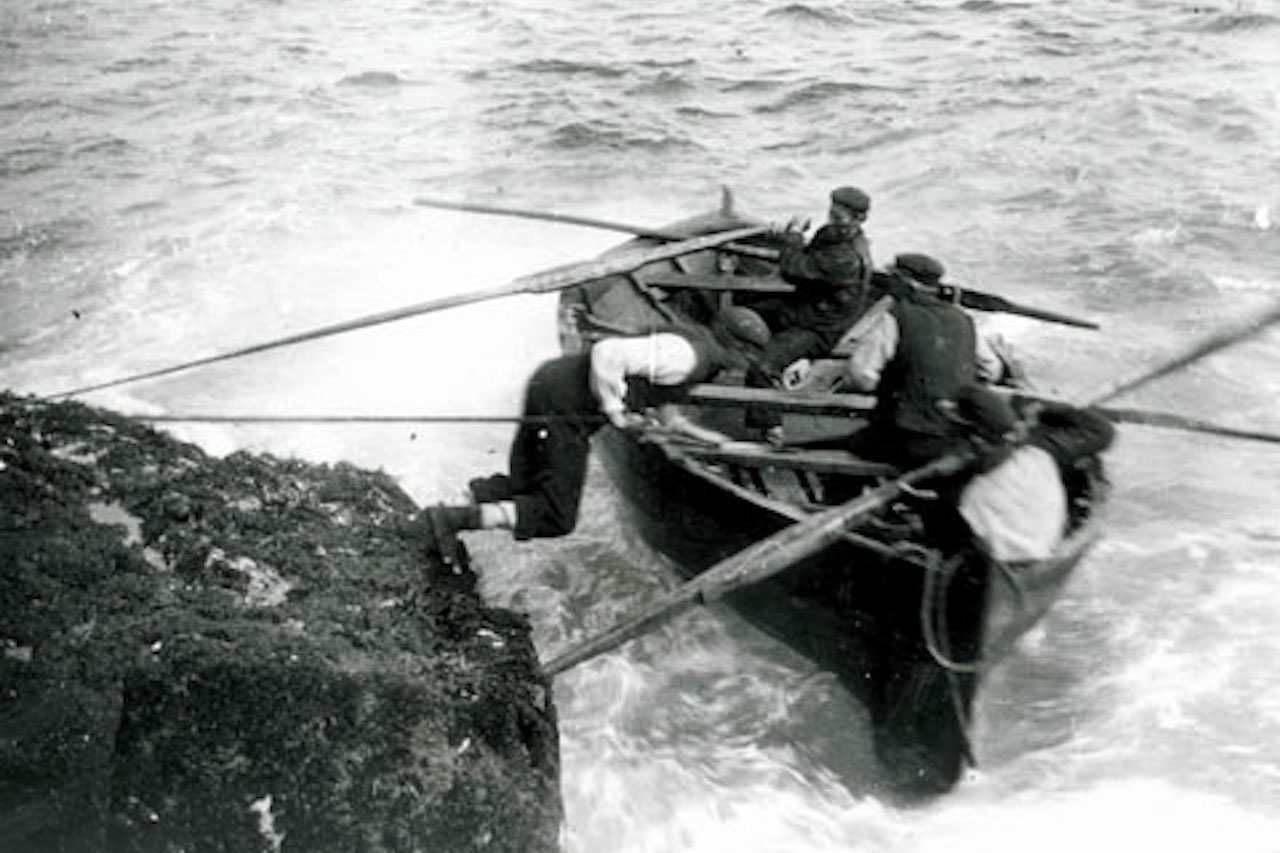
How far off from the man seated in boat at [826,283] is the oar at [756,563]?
194 cm

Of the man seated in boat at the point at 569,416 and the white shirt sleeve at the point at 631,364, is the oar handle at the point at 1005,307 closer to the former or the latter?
the man seated in boat at the point at 569,416

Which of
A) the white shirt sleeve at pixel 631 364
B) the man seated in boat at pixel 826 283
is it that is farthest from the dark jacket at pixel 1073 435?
the man seated in boat at pixel 826 283

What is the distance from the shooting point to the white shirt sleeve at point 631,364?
17.9ft

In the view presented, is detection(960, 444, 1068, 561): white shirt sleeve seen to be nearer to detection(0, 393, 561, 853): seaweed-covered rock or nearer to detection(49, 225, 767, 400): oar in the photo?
detection(0, 393, 561, 853): seaweed-covered rock

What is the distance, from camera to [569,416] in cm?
566

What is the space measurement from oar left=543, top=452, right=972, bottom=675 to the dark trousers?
1.11m

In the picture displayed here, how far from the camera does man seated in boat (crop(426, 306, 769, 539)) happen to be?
5504 mm

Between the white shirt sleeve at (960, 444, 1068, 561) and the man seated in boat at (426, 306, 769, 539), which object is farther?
the man seated in boat at (426, 306, 769, 539)

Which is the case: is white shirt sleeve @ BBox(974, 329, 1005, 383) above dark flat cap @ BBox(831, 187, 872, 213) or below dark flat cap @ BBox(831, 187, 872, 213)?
below

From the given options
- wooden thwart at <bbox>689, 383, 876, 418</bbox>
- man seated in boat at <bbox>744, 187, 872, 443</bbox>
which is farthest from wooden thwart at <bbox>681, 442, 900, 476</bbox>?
man seated in boat at <bbox>744, 187, 872, 443</bbox>

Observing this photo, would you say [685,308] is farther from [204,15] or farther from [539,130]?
[204,15]

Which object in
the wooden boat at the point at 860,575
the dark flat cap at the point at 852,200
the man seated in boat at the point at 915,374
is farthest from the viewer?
the dark flat cap at the point at 852,200

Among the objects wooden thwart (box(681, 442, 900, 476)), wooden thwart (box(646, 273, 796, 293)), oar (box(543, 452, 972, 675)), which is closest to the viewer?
oar (box(543, 452, 972, 675))

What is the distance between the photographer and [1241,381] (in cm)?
1002
